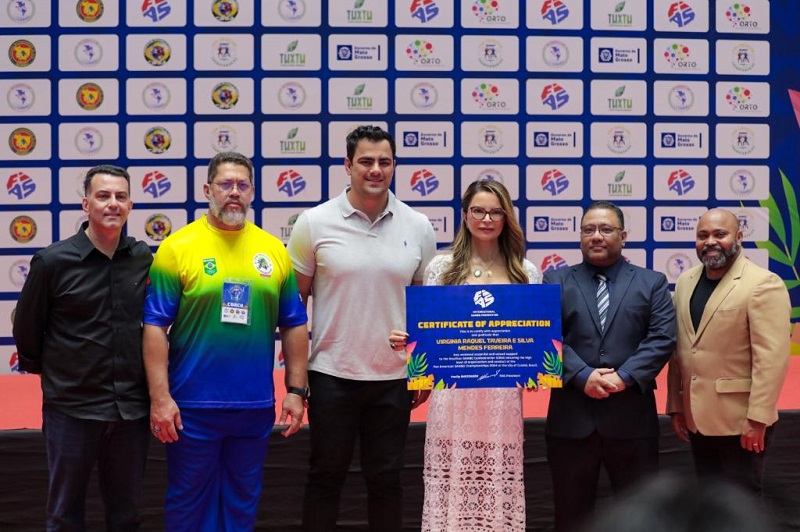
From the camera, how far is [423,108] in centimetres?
533

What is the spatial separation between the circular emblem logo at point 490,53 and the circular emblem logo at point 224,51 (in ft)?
5.04

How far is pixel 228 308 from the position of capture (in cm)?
311

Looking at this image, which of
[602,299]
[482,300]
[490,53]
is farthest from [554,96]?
[482,300]

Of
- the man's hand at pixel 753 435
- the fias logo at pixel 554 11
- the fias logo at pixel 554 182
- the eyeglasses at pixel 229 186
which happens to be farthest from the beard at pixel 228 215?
the fias logo at pixel 554 11

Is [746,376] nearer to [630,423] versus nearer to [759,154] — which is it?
[630,423]

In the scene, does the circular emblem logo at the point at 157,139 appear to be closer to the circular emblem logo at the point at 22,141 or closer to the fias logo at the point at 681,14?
the circular emblem logo at the point at 22,141

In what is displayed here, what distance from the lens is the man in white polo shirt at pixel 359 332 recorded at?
3.38m

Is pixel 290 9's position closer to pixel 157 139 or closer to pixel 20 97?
pixel 157 139

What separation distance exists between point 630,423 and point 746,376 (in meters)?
0.53

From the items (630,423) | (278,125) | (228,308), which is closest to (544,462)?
(630,423)

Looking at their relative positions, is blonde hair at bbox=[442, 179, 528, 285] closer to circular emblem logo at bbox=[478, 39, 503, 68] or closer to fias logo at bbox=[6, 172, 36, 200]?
circular emblem logo at bbox=[478, 39, 503, 68]

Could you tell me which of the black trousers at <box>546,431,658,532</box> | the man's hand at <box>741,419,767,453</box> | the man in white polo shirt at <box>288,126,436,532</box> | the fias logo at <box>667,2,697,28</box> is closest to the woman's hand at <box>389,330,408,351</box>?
the man in white polo shirt at <box>288,126,436,532</box>

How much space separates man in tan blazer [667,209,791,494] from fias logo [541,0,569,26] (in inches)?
94.5

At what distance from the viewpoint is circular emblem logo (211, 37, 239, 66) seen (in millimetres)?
5238
